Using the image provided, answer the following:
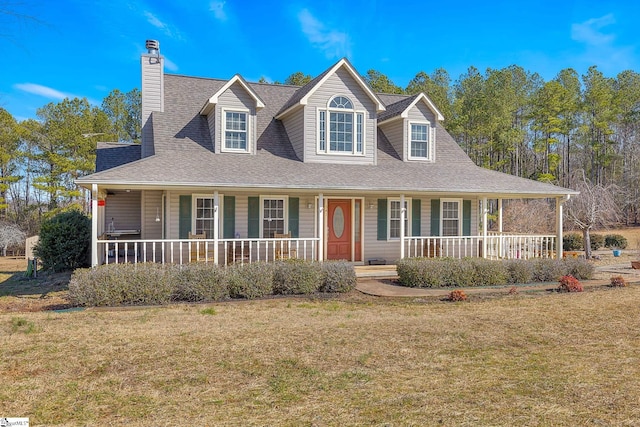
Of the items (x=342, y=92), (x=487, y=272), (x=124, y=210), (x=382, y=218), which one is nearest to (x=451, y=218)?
(x=382, y=218)

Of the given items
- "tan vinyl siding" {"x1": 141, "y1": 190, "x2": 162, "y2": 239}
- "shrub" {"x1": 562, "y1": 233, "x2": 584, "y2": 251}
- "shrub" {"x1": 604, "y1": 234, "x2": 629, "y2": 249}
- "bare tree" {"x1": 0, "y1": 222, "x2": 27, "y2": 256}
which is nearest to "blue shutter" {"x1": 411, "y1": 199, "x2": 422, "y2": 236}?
"tan vinyl siding" {"x1": 141, "y1": 190, "x2": 162, "y2": 239}

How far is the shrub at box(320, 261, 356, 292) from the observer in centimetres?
1191

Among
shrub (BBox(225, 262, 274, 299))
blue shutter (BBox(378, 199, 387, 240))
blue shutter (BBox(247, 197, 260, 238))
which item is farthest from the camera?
blue shutter (BBox(378, 199, 387, 240))

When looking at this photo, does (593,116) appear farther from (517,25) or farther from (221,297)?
(221,297)

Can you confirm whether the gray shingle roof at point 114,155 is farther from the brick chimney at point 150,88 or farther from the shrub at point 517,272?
the shrub at point 517,272

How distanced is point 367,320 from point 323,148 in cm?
825

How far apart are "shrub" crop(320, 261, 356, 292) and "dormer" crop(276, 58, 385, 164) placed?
4845 mm

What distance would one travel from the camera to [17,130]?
3091cm

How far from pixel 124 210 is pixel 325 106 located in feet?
27.1

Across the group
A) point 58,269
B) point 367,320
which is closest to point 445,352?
point 367,320

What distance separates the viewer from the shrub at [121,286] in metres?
9.89

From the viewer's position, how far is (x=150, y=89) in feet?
55.8

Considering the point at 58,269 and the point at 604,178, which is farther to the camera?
the point at 604,178

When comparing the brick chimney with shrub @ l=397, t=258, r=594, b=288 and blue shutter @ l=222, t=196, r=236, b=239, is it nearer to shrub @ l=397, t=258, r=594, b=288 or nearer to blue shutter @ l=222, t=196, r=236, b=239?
blue shutter @ l=222, t=196, r=236, b=239
